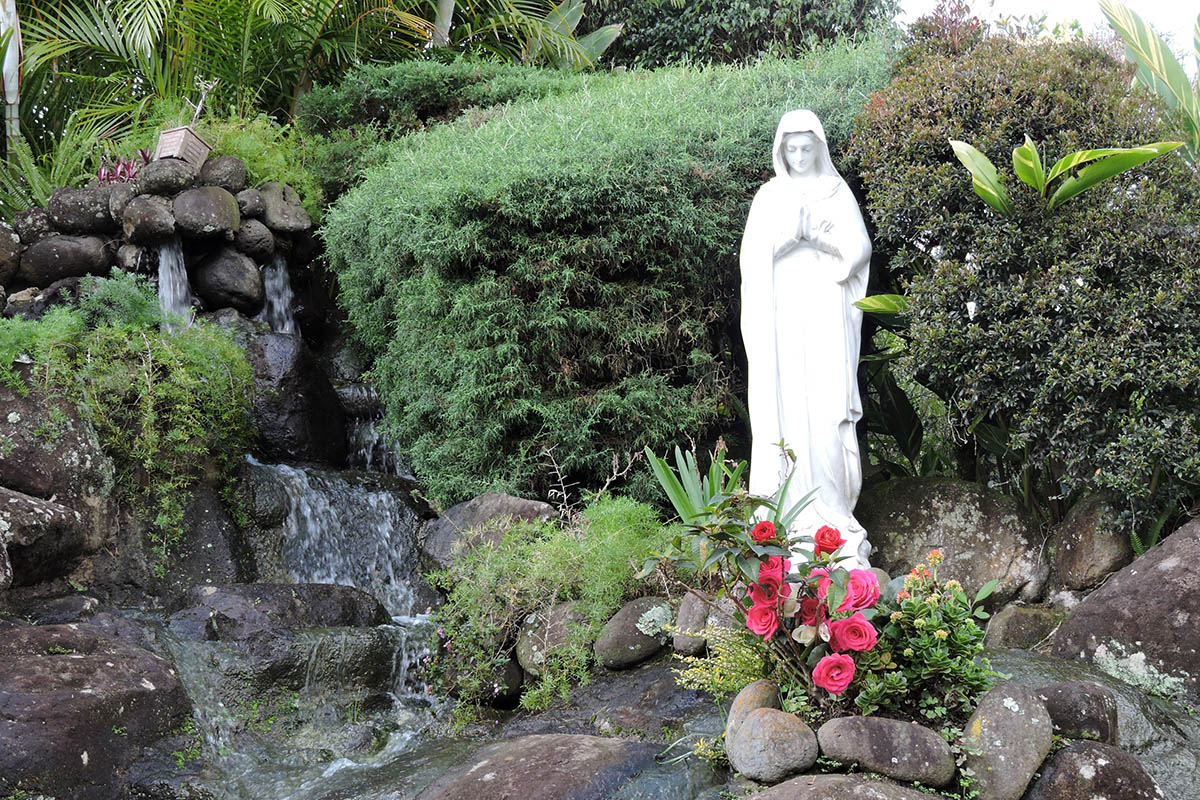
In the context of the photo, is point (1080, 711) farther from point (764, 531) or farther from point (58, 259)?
point (58, 259)

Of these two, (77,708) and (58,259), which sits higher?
(58,259)

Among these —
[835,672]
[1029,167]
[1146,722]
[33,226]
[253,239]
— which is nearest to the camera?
[835,672]

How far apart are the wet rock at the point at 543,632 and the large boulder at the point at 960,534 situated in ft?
6.85

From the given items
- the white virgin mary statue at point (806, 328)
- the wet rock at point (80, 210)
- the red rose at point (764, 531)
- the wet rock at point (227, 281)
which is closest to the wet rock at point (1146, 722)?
the white virgin mary statue at point (806, 328)

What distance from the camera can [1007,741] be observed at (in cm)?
358

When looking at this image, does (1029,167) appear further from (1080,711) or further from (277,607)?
(277,607)

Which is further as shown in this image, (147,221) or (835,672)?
(147,221)

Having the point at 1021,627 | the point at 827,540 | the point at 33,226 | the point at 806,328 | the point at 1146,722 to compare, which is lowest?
the point at 1021,627

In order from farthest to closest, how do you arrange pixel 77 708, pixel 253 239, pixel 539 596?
1. pixel 253 239
2. pixel 539 596
3. pixel 77 708

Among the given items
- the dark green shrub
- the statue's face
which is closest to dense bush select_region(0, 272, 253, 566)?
the statue's face

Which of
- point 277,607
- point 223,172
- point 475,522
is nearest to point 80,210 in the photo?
point 223,172

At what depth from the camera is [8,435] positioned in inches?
253

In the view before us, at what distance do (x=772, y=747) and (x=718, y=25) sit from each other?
12.2 metres

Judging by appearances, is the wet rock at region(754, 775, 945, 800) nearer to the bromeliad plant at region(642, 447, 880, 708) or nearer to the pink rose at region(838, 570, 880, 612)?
the bromeliad plant at region(642, 447, 880, 708)
